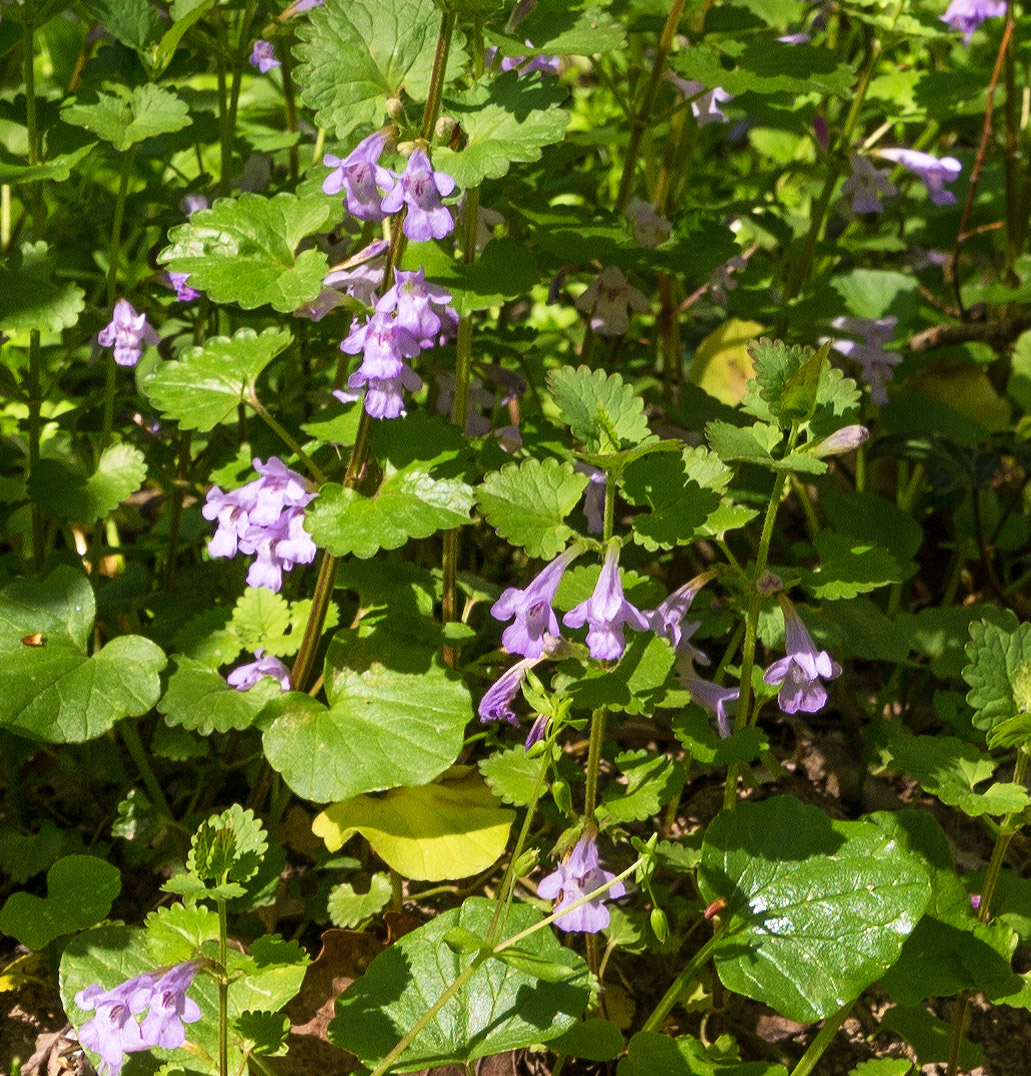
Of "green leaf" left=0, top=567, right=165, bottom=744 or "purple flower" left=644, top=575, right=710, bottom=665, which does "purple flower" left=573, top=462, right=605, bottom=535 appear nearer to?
"purple flower" left=644, top=575, right=710, bottom=665

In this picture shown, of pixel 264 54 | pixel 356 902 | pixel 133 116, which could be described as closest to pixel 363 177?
pixel 133 116

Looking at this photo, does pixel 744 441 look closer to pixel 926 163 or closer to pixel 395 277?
pixel 395 277

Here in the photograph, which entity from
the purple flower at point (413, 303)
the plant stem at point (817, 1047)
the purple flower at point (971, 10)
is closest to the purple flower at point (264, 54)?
the purple flower at point (413, 303)

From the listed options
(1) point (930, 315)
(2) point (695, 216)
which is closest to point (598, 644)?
(2) point (695, 216)

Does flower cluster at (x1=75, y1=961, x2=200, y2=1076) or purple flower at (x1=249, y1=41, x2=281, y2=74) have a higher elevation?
purple flower at (x1=249, y1=41, x2=281, y2=74)

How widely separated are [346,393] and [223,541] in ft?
1.22

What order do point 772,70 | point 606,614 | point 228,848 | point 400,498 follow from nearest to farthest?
1. point 228,848
2. point 606,614
3. point 400,498
4. point 772,70

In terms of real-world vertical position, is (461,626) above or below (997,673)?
below

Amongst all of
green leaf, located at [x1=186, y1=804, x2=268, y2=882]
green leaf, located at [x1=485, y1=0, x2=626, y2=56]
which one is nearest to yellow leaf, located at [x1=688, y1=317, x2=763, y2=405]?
green leaf, located at [x1=485, y1=0, x2=626, y2=56]

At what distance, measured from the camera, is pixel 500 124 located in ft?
5.22

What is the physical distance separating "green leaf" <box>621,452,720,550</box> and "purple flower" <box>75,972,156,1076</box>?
0.79m

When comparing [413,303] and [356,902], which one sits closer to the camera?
[413,303]

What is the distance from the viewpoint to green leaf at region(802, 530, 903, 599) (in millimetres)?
1548

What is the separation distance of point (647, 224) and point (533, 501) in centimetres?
101
